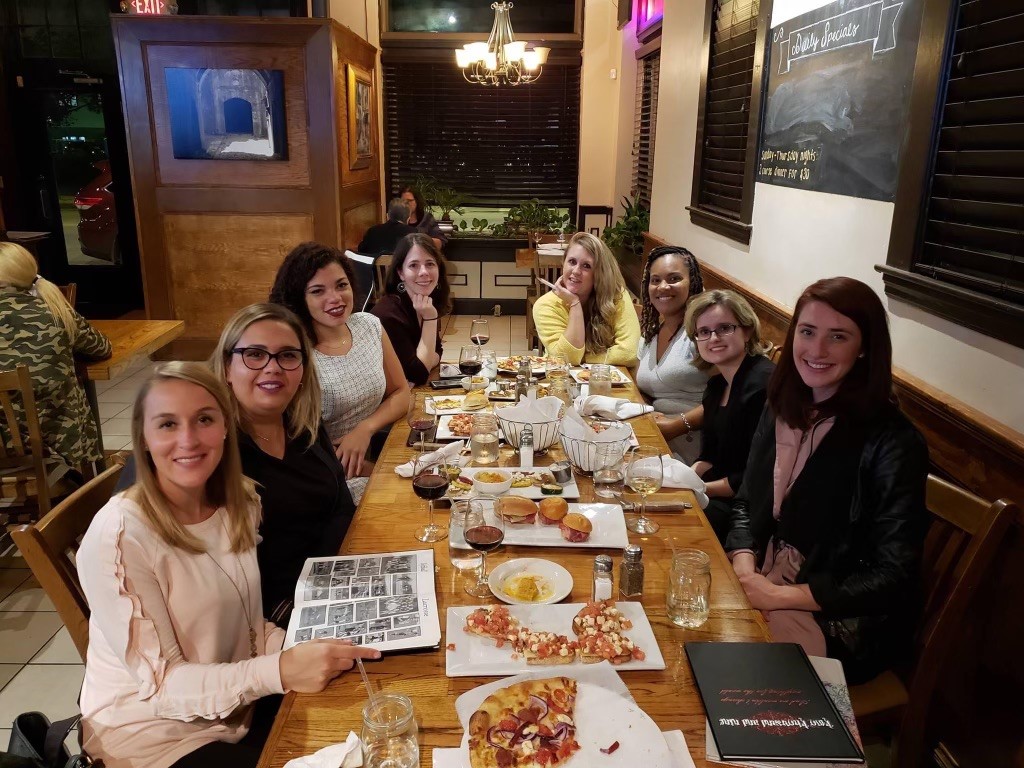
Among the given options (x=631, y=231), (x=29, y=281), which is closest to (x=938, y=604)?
(x=29, y=281)

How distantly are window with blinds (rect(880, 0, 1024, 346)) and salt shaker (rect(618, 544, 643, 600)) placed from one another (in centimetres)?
110

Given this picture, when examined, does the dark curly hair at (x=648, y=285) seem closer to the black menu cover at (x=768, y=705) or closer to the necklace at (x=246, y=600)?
the black menu cover at (x=768, y=705)

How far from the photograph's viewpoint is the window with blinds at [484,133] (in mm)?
Answer: 7980

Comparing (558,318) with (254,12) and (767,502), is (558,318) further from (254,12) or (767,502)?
(254,12)

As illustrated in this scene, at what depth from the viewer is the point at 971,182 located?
76.3 inches

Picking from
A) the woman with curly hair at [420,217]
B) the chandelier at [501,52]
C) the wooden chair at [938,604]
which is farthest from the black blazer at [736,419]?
the woman with curly hair at [420,217]

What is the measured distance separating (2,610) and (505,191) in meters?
6.62

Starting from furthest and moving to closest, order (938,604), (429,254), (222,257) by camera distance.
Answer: (222,257) → (429,254) → (938,604)

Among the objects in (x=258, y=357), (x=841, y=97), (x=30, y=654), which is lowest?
(x=30, y=654)

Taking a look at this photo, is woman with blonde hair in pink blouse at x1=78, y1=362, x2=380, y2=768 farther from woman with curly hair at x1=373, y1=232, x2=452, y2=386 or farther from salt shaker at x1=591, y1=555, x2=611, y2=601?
woman with curly hair at x1=373, y1=232, x2=452, y2=386

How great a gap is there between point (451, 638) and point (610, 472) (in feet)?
2.38

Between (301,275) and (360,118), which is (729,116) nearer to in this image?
(301,275)

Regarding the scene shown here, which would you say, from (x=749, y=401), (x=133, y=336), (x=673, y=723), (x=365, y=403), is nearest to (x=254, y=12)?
(x=133, y=336)

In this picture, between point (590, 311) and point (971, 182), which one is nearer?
point (971, 182)
